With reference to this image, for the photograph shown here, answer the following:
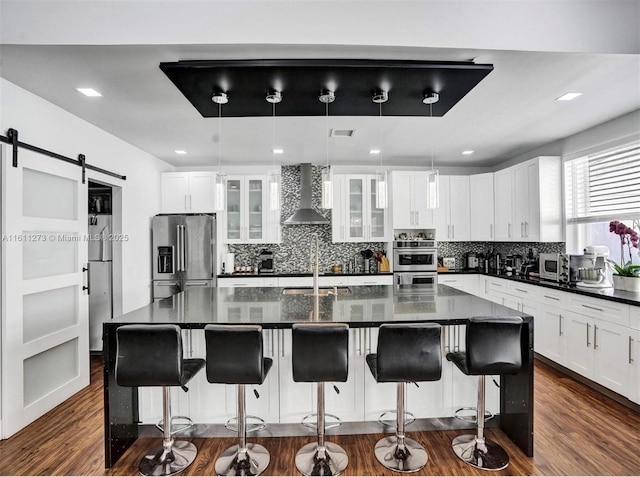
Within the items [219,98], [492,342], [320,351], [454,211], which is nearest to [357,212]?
[454,211]

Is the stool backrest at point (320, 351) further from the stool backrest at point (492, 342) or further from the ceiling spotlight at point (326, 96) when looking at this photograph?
the ceiling spotlight at point (326, 96)

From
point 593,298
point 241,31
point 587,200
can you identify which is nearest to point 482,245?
point 587,200

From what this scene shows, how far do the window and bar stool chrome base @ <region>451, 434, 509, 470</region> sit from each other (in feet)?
8.77

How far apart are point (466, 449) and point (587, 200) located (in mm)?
3301

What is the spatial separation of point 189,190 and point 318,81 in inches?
135

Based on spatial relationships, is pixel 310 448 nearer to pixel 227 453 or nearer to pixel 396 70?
pixel 227 453

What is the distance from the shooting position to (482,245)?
238 inches

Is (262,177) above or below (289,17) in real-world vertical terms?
below

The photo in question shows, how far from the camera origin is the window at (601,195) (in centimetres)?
361

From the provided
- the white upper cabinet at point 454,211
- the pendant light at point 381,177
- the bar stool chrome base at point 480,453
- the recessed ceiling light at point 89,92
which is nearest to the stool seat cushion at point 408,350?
the bar stool chrome base at point 480,453

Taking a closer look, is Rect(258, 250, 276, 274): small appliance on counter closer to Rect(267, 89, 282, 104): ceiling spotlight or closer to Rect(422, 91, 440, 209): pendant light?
Rect(267, 89, 282, 104): ceiling spotlight

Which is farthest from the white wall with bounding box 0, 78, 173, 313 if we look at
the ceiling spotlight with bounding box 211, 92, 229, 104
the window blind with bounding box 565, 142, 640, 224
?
the window blind with bounding box 565, 142, 640, 224

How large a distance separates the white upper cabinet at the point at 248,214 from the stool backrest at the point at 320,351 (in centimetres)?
352

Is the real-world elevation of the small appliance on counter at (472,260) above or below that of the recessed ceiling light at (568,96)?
below
